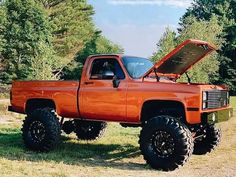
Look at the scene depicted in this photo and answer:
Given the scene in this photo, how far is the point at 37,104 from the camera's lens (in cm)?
1175

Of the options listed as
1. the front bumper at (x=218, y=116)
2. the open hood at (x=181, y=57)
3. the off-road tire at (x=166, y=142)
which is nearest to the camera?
the off-road tire at (x=166, y=142)

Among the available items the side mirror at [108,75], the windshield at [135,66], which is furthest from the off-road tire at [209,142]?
the side mirror at [108,75]

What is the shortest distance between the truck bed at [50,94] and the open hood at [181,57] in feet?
6.42

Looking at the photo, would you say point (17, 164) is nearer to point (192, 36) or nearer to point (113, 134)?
point (113, 134)

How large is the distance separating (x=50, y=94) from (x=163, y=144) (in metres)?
3.21

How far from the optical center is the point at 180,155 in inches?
359

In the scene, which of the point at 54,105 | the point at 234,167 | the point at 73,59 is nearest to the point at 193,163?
the point at 234,167

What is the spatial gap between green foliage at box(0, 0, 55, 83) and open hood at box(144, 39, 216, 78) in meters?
35.4

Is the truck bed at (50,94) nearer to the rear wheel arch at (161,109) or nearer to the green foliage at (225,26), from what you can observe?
the rear wheel arch at (161,109)

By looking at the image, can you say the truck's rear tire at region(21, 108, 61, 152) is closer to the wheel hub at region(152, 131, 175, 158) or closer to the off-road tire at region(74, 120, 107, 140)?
the off-road tire at region(74, 120, 107, 140)

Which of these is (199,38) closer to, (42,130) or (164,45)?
(164,45)

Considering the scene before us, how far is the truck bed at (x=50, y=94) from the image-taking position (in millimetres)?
10812

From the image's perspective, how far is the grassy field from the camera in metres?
8.73

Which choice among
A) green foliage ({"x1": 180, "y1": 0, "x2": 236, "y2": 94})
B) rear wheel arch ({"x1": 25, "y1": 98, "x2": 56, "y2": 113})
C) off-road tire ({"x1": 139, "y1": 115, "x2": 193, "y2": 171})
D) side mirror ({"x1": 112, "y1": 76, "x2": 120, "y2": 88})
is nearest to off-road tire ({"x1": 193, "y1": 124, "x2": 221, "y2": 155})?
off-road tire ({"x1": 139, "y1": 115, "x2": 193, "y2": 171})
